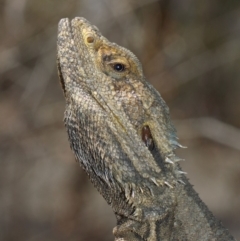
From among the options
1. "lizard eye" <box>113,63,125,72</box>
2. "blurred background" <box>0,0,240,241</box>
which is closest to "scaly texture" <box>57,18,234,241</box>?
"lizard eye" <box>113,63,125,72</box>

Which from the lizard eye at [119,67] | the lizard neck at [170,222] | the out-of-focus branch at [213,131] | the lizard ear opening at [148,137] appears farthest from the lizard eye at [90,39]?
the out-of-focus branch at [213,131]

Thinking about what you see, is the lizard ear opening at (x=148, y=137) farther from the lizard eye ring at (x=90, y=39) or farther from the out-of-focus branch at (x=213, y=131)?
the out-of-focus branch at (x=213, y=131)

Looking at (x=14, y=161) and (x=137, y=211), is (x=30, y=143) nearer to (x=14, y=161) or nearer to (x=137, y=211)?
(x=14, y=161)

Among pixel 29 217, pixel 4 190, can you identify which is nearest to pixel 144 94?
pixel 4 190

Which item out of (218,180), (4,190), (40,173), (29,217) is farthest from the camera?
(218,180)

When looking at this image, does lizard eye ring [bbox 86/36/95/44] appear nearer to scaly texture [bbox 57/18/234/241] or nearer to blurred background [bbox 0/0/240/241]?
scaly texture [bbox 57/18/234/241]

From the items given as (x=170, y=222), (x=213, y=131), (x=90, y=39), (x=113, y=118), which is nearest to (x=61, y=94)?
(x=213, y=131)
